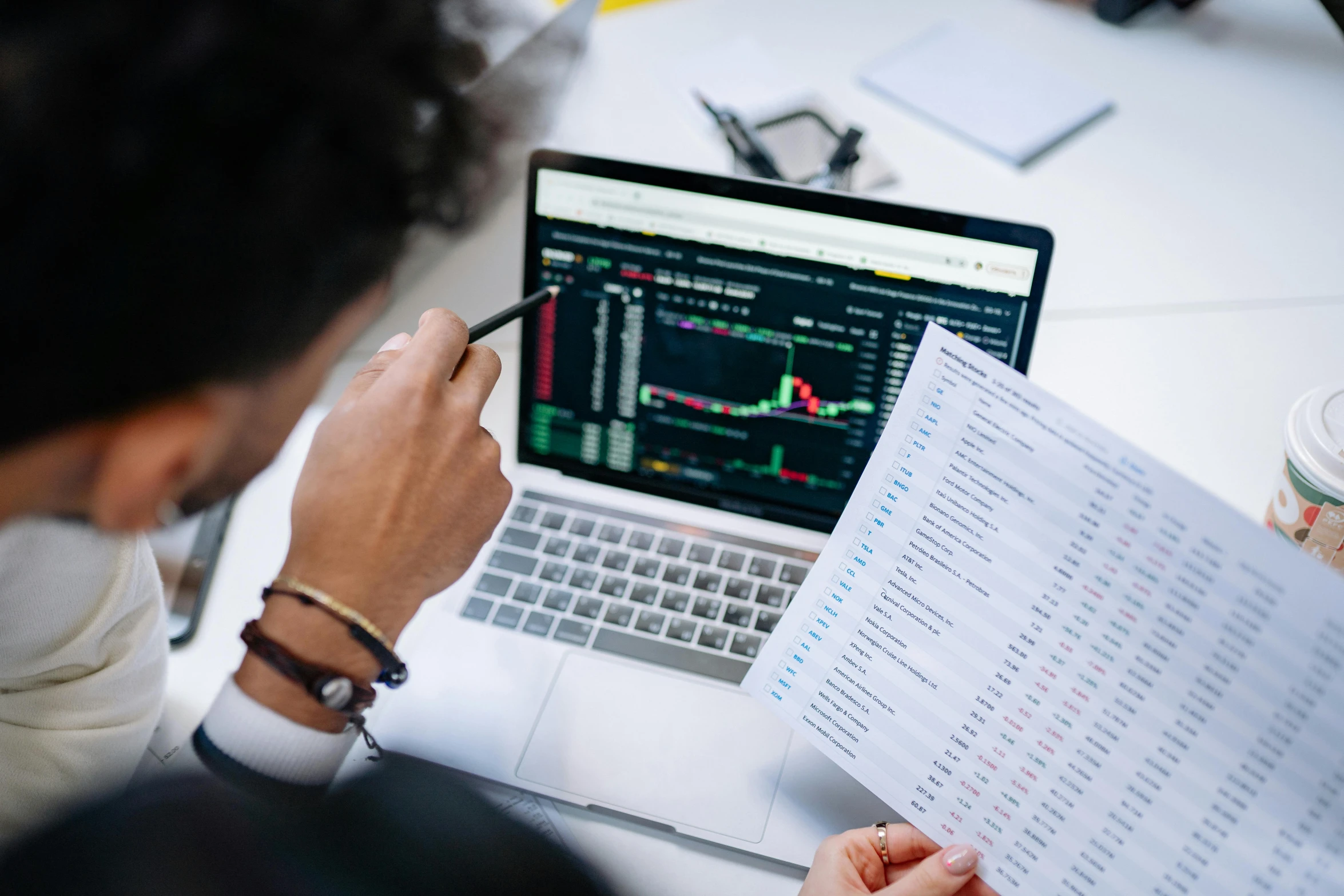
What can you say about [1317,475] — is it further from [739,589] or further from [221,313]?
[221,313]

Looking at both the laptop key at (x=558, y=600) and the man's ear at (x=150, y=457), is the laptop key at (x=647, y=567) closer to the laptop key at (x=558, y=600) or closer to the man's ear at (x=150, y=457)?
the laptop key at (x=558, y=600)

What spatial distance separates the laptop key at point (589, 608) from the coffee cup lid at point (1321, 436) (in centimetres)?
49

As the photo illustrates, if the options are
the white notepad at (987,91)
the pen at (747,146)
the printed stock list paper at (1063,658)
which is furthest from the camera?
the white notepad at (987,91)

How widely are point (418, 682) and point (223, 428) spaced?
35cm

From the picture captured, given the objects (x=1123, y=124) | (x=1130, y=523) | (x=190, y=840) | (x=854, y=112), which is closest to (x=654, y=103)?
(x=854, y=112)

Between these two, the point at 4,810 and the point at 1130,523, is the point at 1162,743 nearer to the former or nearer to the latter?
the point at 1130,523

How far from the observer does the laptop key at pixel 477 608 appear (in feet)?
2.47

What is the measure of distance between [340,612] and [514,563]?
251mm

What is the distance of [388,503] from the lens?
55cm

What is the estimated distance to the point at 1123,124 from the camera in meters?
1.18

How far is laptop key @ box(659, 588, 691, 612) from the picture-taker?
75cm

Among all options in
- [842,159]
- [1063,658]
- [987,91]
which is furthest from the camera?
[987,91]

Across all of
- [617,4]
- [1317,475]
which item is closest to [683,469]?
[1317,475]

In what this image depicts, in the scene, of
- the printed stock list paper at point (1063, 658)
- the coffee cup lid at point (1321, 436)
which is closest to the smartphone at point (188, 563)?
the printed stock list paper at point (1063, 658)
